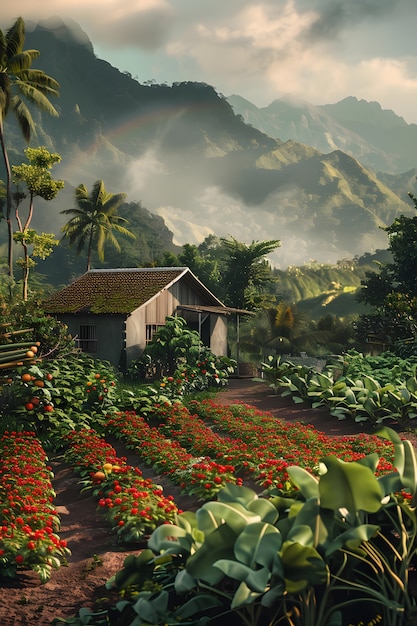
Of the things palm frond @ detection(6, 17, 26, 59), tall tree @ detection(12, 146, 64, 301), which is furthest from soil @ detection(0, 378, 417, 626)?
palm frond @ detection(6, 17, 26, 59)

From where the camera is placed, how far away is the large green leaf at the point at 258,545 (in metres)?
3.98

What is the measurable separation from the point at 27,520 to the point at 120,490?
125cm

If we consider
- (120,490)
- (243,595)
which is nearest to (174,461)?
(120,490)

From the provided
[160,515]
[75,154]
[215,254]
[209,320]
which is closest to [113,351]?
[209,320]

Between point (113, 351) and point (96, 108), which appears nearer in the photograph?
point (113, 351)

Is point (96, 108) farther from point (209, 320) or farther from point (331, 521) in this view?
point (331, 521)

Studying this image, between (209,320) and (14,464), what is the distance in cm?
1878

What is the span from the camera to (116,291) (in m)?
25.6

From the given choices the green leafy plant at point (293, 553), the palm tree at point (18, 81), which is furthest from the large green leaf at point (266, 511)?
the palm tree at point (18, 81)

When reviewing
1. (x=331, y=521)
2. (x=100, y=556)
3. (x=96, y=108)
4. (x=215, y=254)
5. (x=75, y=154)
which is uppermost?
(x=96, y=108)

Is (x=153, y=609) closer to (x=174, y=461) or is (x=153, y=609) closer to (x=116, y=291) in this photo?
(x=174, y=461)

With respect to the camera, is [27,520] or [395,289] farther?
[395,289]

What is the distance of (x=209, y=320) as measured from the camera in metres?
27.9

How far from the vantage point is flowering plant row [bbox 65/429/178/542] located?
7332 millimetres
